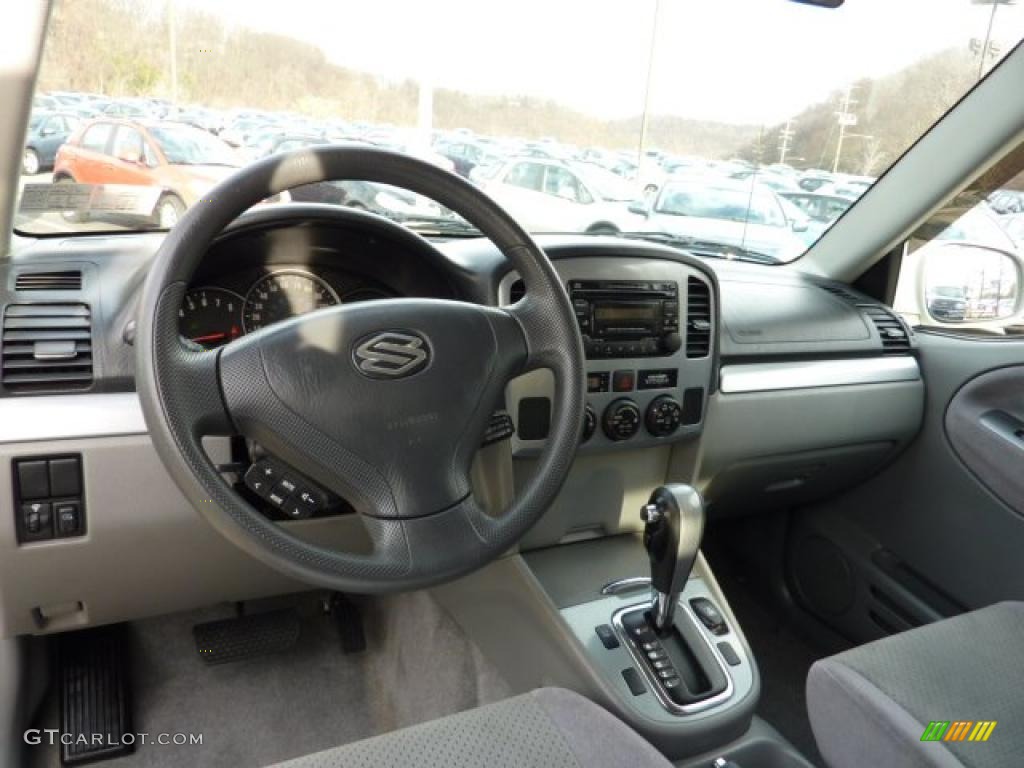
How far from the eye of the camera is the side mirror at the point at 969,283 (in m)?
2.42

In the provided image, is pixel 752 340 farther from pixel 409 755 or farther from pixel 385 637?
pixel 409 755

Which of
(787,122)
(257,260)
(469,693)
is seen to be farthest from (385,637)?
(787,122)

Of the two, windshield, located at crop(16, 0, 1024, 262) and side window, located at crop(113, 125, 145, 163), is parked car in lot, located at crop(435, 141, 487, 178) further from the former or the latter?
side window, located at crop(113, 125, 145, 163)

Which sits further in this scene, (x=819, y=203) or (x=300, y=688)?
(x=819, y=203)

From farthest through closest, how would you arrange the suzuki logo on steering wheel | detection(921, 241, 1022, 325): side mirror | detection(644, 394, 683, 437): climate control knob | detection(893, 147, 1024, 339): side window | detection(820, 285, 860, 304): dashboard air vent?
detection(820, 285, 860, 304): dashboard air vent
detection(921, 241, 1022, 325): side mirror
detection(893, 147, 1024, 339): side window
detection(644, 394, 683, 437): climate control knob
the suzuki logo on steering wheel

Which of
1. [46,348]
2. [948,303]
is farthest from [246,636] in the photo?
[948,303]

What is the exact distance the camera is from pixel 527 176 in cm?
196

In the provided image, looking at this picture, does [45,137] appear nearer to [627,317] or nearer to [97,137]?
→ [97,137]

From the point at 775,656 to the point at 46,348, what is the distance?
86.0 inches

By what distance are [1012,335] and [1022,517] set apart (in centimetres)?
53

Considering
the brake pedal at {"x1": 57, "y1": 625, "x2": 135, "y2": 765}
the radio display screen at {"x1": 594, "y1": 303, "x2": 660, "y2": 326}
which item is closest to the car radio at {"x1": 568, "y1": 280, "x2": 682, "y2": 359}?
the radio display screen at {"x1": 594, "y1": 303, "x2": 660, "y2": 326}

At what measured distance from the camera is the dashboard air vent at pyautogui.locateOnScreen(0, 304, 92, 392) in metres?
1.43

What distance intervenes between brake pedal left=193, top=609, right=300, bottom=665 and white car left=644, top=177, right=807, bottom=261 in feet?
4.87

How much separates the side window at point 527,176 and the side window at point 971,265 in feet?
3.82
